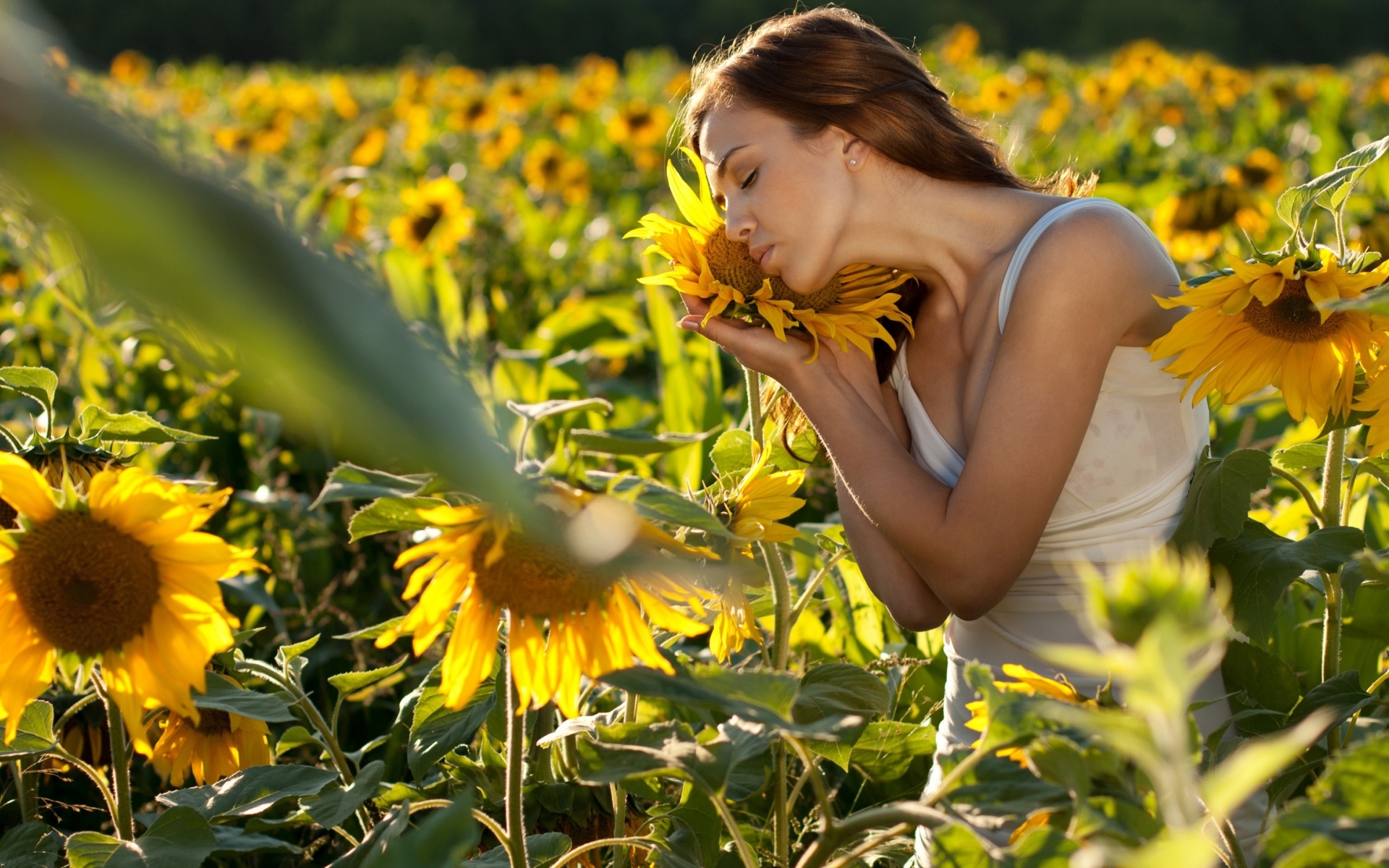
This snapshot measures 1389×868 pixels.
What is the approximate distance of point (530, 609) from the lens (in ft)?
2.67

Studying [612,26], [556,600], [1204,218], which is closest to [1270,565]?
[556,600]

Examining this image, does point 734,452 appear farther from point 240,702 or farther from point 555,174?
point 555,174

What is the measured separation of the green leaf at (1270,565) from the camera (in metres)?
1.10

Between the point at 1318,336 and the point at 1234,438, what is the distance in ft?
5.10

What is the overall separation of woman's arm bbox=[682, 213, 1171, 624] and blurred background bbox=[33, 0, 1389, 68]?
1813 centimetres

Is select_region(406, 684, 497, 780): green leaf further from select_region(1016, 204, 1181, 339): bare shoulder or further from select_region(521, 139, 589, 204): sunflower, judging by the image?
select_region(521, 139, 589, 204): sunflower

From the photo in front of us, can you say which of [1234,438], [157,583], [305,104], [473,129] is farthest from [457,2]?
[157,583]

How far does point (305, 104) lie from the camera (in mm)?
9625

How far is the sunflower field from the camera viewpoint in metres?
0.24

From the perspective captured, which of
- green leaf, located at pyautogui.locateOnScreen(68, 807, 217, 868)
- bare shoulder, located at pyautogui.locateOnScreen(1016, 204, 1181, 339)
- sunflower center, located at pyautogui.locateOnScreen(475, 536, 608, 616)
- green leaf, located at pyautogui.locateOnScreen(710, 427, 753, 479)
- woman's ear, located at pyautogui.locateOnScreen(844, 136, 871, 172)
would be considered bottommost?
green leaf, located at pyautogui.locateOnScreen(68, 807, 217, 868)

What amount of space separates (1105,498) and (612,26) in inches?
859

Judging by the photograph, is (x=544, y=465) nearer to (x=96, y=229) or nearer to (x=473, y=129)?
(x=96, y=229)

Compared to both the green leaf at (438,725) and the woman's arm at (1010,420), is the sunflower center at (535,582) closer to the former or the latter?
the green leaf at (438,725)

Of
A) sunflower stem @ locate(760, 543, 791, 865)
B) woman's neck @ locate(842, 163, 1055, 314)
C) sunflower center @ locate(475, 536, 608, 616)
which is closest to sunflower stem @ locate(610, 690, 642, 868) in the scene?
sunflower stem @ locate(760, 543, 791, 865)
